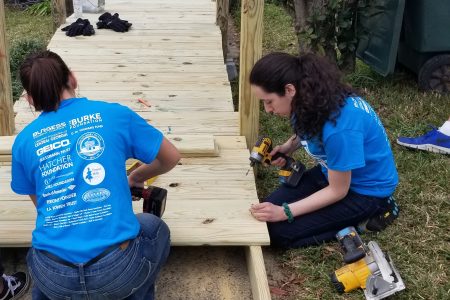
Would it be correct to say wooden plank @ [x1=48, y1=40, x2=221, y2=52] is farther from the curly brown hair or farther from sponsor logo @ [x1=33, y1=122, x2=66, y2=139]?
sponsor logo @ [x1=33, y1=122, x2=66, y2=139]

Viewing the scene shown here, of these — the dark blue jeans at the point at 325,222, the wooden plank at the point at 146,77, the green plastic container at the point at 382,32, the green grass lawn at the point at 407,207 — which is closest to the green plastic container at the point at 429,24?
the green plastic container at the point at 382,32

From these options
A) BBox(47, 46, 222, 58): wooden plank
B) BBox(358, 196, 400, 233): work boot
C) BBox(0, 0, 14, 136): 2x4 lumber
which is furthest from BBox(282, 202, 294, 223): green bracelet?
BBox(47, 46, 222, 58): wooden plank

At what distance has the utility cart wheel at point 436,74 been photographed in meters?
4.87

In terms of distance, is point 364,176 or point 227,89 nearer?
point 364,176

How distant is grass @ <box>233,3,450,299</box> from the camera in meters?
2.66

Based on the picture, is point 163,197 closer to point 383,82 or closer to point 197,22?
point 383,82

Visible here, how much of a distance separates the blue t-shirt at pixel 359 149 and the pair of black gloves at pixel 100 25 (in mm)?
3455

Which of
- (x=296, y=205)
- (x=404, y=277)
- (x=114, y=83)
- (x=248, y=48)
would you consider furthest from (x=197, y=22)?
(x=404, y=277)

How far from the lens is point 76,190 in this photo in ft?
6.70

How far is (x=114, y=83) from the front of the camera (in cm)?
470

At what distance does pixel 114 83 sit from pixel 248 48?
5.13ft

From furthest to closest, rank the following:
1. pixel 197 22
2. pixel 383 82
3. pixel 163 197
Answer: pixel 197 22
pixel 383 82
pixel 163 197

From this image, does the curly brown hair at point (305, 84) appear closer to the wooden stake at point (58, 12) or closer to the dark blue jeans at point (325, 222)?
the dark blue jeans at point (325, 222)

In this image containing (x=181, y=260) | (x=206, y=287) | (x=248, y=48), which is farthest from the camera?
(x=248, y=48)
